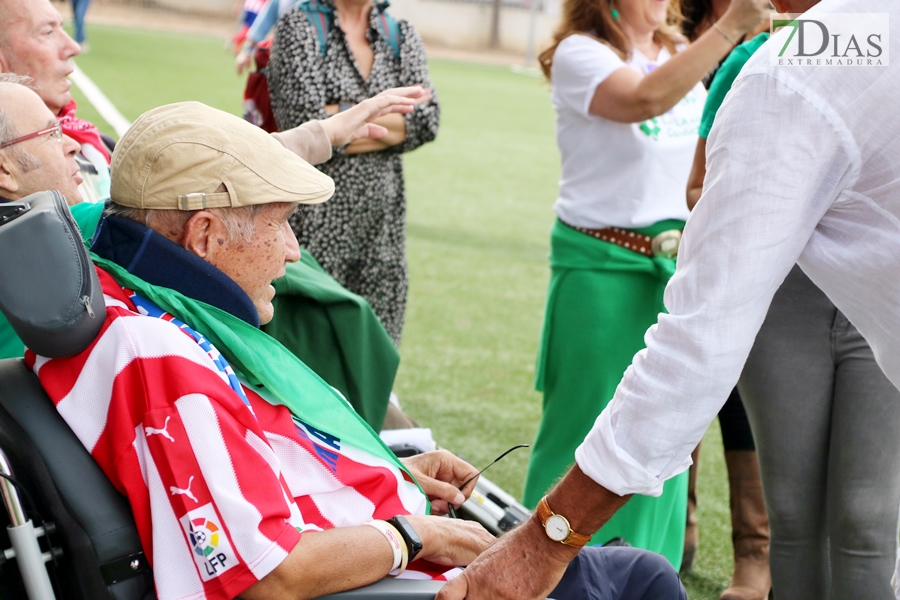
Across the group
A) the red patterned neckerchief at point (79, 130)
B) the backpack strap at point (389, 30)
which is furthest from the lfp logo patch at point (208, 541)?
the backpack strap at point (389, 30)

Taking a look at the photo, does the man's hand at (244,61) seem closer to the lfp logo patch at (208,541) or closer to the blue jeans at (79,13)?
the lfp logo patch at (208,541)

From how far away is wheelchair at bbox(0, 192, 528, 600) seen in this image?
1.41m

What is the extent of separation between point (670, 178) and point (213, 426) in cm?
189

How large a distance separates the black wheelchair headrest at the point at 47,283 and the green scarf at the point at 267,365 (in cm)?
18

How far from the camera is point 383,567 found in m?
1.63

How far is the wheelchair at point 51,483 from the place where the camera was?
1.41 meters

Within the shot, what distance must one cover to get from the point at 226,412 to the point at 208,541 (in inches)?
8.0

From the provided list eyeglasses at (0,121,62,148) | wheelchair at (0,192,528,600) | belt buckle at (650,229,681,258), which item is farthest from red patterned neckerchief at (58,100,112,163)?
belt buckle at (650,229,681,258)

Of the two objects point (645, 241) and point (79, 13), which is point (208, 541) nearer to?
point (645, 241)

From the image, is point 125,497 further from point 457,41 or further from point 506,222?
point 457,41

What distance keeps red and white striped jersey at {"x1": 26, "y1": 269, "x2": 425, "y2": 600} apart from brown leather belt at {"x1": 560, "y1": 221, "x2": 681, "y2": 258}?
5.34ft

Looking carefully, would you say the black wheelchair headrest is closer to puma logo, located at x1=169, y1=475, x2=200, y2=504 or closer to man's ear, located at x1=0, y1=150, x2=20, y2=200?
puma logo, located at x1=169, y1=475, x2=200, y2=504

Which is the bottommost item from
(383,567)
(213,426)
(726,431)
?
(726,431)

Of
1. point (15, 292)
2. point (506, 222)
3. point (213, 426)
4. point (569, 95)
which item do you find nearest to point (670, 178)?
point (569, 95)
